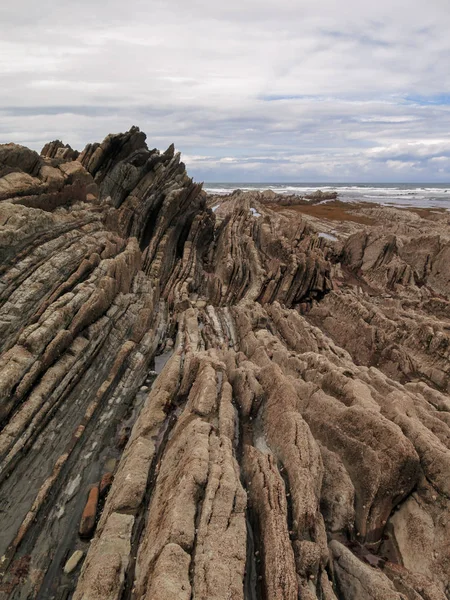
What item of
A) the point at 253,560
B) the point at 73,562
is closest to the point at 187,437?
the point at 253,560

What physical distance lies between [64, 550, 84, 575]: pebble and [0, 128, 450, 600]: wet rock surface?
5cm

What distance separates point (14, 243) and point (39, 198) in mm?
6643

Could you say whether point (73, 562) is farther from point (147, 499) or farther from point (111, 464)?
point (111, 464)

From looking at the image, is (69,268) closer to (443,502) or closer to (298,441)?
(298,441)

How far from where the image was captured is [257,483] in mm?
11617

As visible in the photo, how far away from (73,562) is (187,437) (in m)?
5.17

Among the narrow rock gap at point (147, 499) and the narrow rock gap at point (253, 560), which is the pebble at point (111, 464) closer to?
the narrow rock gap at point (147, 499)

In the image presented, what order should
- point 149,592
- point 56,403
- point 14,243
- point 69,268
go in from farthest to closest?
point 69,268 → point 14,243 → point 56,403 → point 149,592

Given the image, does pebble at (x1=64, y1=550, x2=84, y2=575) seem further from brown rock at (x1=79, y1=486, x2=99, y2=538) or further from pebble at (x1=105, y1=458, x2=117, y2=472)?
pebble at (x1=105, y1=458, x2=117, y2=472)

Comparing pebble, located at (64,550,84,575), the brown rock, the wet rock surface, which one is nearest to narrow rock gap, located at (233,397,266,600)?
the wet rock surface

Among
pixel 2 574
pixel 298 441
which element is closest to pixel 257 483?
pixel 298 441

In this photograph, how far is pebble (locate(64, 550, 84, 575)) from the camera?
11.8 m

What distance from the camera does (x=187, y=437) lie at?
13234 millimetres

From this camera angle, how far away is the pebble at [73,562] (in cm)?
1178
